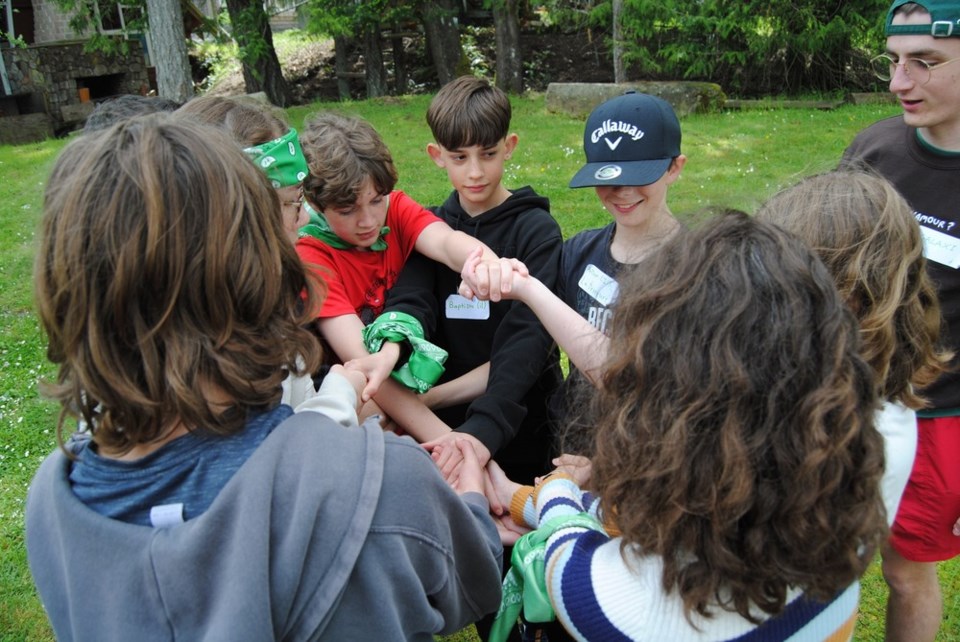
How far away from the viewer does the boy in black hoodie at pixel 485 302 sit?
254 cm

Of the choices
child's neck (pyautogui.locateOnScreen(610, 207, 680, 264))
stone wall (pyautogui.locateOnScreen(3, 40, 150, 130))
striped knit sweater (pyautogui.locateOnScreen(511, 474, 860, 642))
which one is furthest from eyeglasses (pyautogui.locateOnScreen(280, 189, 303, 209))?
stone wall (pyautogui.locateOnScreen(3, 40, 150, 130))

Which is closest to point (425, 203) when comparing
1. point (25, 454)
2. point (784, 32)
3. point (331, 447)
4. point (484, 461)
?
point (25, 454)

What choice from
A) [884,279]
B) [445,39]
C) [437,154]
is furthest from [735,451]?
[445,39]

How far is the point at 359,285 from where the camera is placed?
2.68 m

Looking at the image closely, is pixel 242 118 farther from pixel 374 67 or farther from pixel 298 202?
pixel 374 67

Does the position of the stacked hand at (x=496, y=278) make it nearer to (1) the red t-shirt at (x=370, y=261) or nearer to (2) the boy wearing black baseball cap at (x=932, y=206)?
(1) the red t-shirt at (x=370, y=261)

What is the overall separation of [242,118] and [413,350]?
2.72ft

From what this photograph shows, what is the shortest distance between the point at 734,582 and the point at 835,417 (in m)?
0.32

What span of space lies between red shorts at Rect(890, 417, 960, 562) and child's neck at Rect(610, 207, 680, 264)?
40.5 inches

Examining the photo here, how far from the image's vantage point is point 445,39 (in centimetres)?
1662

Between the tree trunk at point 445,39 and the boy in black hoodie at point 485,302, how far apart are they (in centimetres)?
1416

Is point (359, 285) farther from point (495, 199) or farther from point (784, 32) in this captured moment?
point (784, 32)

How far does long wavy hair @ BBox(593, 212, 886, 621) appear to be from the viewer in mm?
1331

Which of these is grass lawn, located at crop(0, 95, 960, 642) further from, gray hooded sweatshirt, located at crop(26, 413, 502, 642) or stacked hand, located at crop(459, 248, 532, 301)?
gray hooded sweatshirt, located at crop(26, 413, 502, 642)
